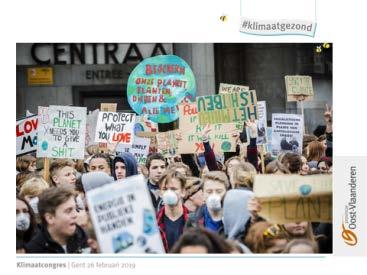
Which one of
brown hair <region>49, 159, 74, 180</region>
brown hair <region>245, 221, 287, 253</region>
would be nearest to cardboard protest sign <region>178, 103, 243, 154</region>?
brown hair <region>245, 221, 287, 253</region>

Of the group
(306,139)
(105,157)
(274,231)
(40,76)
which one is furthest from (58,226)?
(306,139)

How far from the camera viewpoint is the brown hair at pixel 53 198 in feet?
29.3

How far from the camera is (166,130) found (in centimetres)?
894

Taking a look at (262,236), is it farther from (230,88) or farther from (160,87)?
(160,87)

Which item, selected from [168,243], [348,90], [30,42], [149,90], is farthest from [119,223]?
[348,90]

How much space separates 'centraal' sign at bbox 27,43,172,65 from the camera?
8758 millimetres

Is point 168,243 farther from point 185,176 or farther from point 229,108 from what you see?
point 229,108

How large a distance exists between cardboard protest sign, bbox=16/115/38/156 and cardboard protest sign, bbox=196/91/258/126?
163 cm

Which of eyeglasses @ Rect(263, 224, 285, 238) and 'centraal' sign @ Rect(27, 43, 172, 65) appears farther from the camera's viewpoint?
eyeglasses @ Rect(263, 224, 285, 238)

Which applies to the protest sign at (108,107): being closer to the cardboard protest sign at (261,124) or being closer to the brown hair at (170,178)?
the brown hair at (170,178)

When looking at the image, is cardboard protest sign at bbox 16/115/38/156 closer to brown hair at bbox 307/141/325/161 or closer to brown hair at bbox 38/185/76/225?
brown hair at bbox 38/185/76/225

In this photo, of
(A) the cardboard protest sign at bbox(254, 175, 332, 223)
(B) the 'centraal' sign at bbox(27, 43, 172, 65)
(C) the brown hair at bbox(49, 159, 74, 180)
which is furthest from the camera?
(C) the brown hair at bbox(49, 159, 74, 180)
